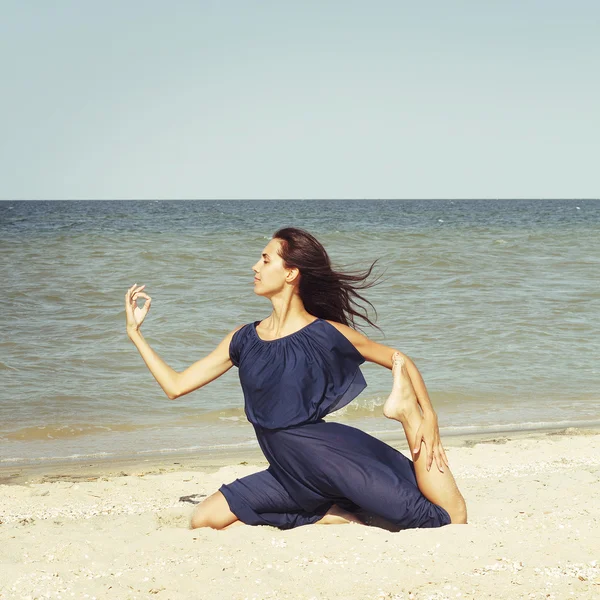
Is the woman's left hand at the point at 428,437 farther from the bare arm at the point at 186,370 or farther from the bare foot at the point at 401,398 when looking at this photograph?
the bare arm at the point at 186,370

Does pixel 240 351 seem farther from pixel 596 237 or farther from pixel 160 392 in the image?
pixel 596 237

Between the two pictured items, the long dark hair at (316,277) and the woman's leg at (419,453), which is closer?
the woman's leg at (419,453)

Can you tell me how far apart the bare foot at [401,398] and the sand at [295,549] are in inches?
20.9

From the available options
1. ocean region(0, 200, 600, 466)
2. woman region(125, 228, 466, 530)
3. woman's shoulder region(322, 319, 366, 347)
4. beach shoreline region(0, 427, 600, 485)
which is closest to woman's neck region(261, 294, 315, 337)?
woman region(125, 228, 466, 530)

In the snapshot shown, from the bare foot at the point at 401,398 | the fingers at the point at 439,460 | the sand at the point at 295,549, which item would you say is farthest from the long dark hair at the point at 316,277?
the sand at the point at 295,549

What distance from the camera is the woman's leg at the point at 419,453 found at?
3.96 metres

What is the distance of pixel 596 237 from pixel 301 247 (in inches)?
1126

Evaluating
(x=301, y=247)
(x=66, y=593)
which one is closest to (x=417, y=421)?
(x=301, y=247)

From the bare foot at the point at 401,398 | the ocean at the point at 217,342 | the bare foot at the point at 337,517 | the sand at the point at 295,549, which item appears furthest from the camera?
the ocean at the point at 217,342

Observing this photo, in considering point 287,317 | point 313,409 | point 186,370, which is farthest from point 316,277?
point 186,370

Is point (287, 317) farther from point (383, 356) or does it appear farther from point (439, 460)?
point (439, 460)

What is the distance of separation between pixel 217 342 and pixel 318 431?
6832 millimetres

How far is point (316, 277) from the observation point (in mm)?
4168

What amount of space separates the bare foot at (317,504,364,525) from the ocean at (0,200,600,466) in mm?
2722
